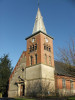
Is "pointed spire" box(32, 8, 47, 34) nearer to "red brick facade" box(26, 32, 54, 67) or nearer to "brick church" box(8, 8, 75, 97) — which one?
"brick church" box(8, 8, 75, 97)

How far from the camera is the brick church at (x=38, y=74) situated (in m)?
23.4

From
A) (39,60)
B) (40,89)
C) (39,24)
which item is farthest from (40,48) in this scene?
(40,89)

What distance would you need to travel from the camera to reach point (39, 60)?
24.5m

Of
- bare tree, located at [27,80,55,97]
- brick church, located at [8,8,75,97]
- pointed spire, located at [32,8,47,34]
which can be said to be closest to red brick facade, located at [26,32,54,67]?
brick church, located at [8,8,75,97]

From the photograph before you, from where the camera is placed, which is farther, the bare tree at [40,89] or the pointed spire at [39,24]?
the pointed spire at [39,24]

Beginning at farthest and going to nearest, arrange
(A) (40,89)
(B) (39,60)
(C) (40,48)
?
(C) (40,48)
(B) (39,60)
(A) (40,89)

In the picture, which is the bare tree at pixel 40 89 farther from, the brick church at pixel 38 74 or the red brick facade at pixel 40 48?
the red brick facade at pixel 40 48

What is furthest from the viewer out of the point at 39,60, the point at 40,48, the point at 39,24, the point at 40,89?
the point at 39,24

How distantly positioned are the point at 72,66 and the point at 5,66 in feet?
72.6

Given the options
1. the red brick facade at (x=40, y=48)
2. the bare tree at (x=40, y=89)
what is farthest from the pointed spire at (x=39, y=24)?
the bare tree at (x=40, y=89)

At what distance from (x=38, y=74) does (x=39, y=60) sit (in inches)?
120

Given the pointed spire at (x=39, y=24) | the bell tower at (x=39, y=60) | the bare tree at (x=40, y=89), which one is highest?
the pointed spire at (x=39, y=24)

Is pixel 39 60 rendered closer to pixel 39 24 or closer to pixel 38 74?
pixel 38 74

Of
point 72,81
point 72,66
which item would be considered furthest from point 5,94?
point 72,66
